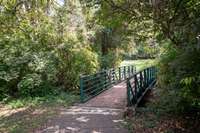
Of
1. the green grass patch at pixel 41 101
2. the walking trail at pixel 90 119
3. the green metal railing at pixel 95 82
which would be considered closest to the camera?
the walking trail at pixel 90 119

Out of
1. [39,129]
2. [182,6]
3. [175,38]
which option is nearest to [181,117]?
[175,38]

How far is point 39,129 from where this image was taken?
6105 mm

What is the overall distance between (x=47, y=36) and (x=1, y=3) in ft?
7.42

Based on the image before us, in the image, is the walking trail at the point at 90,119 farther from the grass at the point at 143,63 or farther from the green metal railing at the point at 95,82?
the grass at the point at 143,63

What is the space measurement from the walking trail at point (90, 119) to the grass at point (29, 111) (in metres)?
0.32

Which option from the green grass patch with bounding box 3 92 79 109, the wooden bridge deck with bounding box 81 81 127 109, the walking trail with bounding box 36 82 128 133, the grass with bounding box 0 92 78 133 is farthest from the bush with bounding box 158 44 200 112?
the green grass patch with bounding box 3 92 79 109

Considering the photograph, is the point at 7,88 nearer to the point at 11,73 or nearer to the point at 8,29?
the point at 11,73

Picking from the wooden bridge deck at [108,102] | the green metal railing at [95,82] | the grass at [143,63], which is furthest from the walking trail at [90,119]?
the grass at [143,63]

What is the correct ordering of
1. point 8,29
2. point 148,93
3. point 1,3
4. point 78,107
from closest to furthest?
1. point 78,107
2. point 1,3
3. point 8,29
4. point 148,93

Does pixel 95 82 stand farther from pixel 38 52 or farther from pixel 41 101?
pixel 41 101

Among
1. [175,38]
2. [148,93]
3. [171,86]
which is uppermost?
[175,38]

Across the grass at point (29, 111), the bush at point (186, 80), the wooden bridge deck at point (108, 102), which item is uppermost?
the bush at point (186, 80)

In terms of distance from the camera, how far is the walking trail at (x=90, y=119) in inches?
238

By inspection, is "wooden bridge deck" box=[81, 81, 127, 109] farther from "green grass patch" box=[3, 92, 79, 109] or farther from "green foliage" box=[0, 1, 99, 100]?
"green foliage" box=[0, 1, 99, 100]
